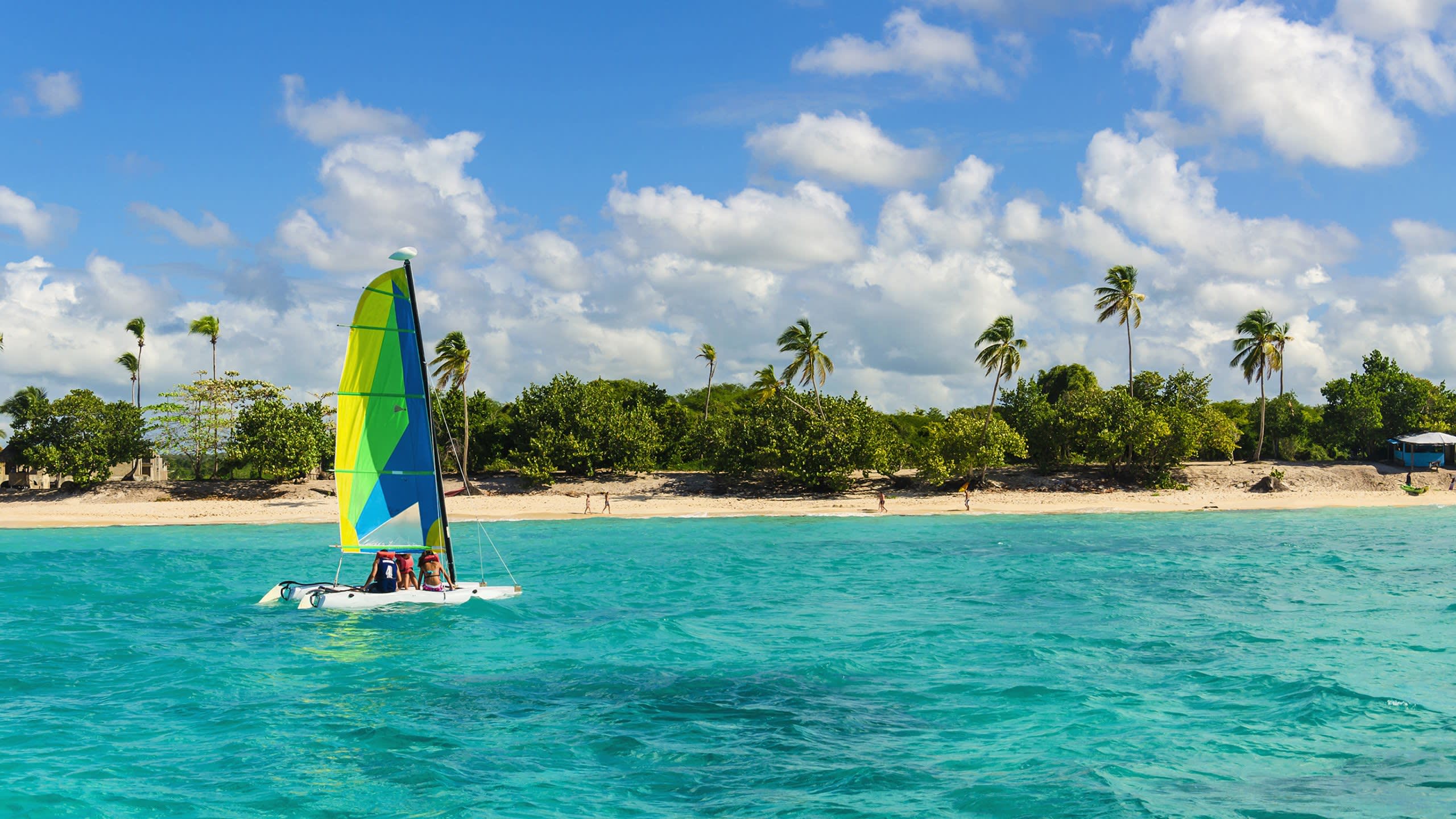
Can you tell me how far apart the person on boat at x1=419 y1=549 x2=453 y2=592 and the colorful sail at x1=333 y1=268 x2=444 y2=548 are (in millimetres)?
425

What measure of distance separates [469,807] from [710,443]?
49.5m

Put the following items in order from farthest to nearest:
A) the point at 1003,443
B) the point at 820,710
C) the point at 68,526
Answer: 1. the point at 1003,443
2. the point at 68,526
3. the point at 820,710

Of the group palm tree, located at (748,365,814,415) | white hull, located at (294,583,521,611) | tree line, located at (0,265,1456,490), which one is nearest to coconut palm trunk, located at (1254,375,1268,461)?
tree line, located at (0,265,1456,490)

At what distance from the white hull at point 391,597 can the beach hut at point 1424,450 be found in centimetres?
6096

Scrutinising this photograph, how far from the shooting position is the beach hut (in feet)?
196

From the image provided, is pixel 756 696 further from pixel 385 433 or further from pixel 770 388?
pixel 770 388

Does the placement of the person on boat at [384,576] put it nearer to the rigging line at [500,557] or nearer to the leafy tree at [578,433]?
the rigging line at [500,557]

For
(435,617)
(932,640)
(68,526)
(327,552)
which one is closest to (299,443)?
(68,526)

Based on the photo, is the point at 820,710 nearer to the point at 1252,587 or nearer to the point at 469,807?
the point at 469,807

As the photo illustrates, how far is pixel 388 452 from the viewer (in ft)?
67.7

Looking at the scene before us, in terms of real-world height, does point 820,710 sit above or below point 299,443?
below

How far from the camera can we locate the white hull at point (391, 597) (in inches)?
832

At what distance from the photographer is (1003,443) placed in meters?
56.2

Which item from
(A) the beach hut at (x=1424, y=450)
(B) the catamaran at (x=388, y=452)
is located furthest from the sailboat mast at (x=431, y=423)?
(A) the beach hut at (x=1424, y=450)
